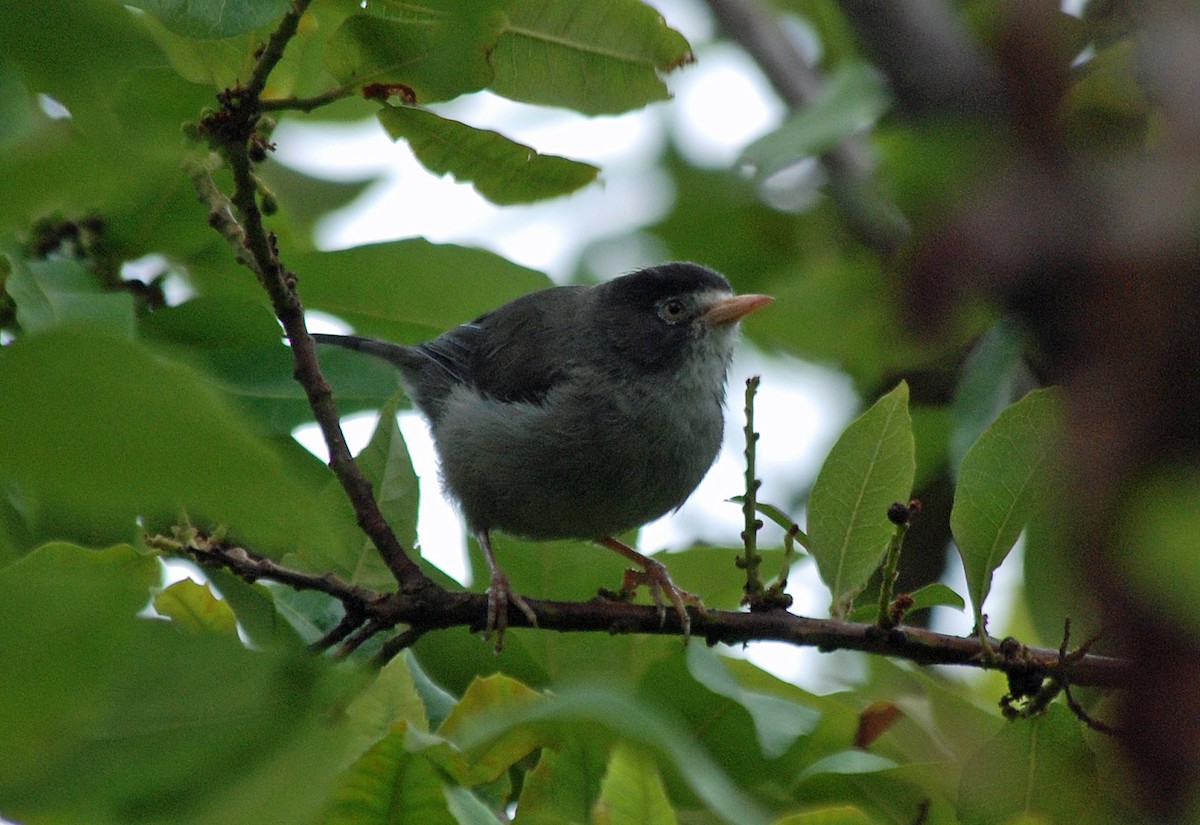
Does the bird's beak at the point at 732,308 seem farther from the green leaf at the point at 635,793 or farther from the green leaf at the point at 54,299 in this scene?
the green leaf at the point at 635,793

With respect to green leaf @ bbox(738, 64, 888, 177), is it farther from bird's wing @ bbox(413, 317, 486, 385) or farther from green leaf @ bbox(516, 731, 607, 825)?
bird's wing @ bbox(413, 317, 486, 385)

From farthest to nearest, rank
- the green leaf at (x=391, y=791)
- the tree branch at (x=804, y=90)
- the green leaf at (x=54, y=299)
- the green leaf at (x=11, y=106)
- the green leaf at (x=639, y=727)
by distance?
the tree branch at (x=804, y=90) < the green leaf at (x=54, y=299) < the green leaf at (x=11, y=106) < the green leaf at (x=391, y=791) < the green leaf at (x=639, y=727)

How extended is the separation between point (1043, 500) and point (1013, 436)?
187 millimetres

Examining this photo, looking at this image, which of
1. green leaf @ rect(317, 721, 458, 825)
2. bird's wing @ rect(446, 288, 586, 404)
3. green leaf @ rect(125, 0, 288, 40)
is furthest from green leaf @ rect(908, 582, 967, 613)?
bird's wing @ rect(446, 288, 586, 404)

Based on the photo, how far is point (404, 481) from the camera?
320cm

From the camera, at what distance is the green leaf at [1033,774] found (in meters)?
2.52

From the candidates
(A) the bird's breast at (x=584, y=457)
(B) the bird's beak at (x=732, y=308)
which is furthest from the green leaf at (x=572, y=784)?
(B) the bird's beak at (x=732, y=308)

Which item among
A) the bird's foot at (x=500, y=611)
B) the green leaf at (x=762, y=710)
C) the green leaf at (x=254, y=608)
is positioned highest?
the green leaf at (x=254, y=608)

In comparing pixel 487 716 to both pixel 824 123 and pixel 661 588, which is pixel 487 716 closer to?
pixel 661 588

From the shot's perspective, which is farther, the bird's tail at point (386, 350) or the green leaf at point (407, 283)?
the bird's tail at point (386, 350)

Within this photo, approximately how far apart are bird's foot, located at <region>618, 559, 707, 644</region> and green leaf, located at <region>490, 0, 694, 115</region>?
119 centimetres

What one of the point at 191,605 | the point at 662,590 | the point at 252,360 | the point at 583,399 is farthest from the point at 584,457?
the point at 191,605

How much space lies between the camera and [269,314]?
355cm

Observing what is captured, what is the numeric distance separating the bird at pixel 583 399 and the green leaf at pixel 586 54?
187 cm
